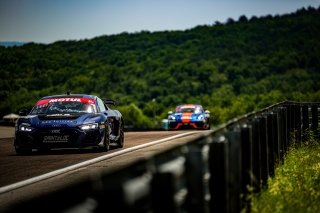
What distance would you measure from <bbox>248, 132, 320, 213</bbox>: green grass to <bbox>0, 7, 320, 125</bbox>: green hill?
15227 centimetres

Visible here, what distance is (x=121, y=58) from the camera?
186125 mm

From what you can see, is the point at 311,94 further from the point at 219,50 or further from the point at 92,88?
the point at 92,88

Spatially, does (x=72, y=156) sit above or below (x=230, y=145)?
below

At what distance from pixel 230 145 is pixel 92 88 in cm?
17117

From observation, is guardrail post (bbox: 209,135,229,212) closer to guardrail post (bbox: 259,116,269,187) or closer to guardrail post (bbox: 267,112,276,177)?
guardrail post (bbox: 259,116,269,187)

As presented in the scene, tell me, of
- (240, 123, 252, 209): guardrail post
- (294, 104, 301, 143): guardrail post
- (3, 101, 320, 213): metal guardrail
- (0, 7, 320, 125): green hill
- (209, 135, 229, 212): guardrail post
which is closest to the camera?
(3, 101, 320, 213): metal guardrail

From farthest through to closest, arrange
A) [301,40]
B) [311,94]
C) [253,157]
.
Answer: [301,40], [311,94], [253,157]

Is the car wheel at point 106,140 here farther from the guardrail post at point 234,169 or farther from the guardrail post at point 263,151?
the guardrail post at point 234,169

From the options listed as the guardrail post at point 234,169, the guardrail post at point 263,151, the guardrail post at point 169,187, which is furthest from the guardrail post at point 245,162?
the guardrail post at point 169,187

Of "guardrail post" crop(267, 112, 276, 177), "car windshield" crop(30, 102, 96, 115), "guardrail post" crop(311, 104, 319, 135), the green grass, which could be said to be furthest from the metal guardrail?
"guardrail post" crop(311, 104, 319, 135)

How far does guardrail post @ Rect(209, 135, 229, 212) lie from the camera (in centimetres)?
423

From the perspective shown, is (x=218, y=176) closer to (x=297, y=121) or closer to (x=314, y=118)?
(x=297, y=121)

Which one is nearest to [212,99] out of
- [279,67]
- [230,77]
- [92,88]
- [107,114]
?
[230,77]

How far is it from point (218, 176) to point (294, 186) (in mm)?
4095
